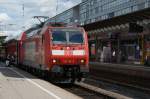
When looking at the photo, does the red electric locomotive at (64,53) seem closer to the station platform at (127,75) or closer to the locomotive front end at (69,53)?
the locomotive front end at (69,53)

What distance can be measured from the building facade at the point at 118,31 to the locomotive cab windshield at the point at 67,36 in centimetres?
819

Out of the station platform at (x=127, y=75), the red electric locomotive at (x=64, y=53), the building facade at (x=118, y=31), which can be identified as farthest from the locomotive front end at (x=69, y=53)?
the building facade at (x=118, y=31)

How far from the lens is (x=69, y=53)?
22641mm

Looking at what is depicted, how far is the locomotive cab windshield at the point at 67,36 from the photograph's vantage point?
22891 mm

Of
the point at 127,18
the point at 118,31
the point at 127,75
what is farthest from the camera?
the point at 118,31

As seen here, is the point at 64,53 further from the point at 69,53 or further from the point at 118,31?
the point at 118,31

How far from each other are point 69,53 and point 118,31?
86.7ft

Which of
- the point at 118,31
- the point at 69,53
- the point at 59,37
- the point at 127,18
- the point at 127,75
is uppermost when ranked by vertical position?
the point at 127,18

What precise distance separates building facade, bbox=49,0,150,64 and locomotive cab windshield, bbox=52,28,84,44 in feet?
26.9

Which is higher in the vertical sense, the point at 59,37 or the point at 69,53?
the point at 59,37

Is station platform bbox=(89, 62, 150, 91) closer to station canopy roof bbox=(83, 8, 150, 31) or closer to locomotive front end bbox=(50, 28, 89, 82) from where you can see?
locomotive front end bbox=(50, 28, 89, 82)

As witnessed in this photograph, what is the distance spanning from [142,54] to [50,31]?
26222 millimetres

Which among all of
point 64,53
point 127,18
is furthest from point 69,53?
point 127,18

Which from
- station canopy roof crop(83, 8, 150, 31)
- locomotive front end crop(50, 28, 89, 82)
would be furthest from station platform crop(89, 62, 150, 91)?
station canopy roof crop(83, 8, 150, 31)
